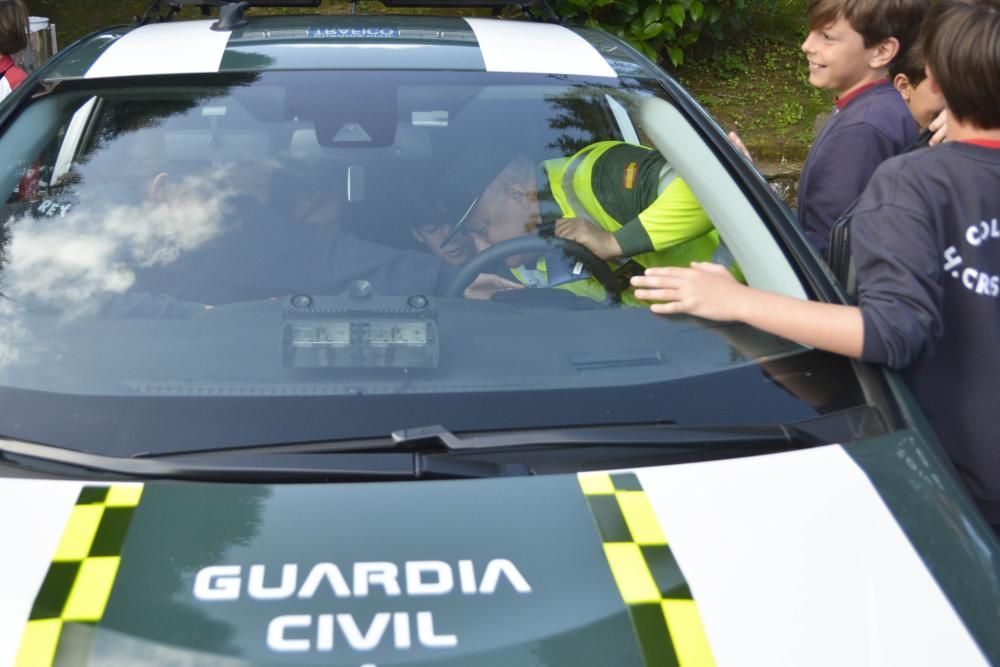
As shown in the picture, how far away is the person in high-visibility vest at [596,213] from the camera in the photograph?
2.21 meters

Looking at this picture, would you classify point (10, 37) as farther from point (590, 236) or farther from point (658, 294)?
point (658, 294)

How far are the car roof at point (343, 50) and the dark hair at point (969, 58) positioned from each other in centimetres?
65

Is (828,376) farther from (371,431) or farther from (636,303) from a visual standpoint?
(371,431)

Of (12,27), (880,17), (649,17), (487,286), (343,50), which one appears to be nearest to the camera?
(487,286)

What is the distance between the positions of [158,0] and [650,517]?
2.15 m

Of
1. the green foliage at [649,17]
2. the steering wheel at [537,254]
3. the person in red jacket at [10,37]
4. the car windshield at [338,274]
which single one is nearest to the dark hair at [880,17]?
the car windshield at [338,274]

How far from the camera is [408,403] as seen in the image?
172 centimetres

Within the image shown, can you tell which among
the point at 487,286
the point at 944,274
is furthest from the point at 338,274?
the point at 944,274

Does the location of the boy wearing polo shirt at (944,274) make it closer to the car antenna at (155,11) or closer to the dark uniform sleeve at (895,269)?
the dark uniform sleeve at (895,269)

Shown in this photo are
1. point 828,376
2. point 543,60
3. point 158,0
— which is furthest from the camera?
point 158,0

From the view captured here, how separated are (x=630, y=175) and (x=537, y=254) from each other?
372 mm

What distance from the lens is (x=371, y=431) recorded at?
5.46ft

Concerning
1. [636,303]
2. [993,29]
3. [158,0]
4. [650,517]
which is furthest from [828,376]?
[158,0]

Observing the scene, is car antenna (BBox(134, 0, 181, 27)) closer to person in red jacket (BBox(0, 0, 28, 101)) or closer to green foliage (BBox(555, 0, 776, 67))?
person in red jacket (BBox(0, 0, 28, 101))
